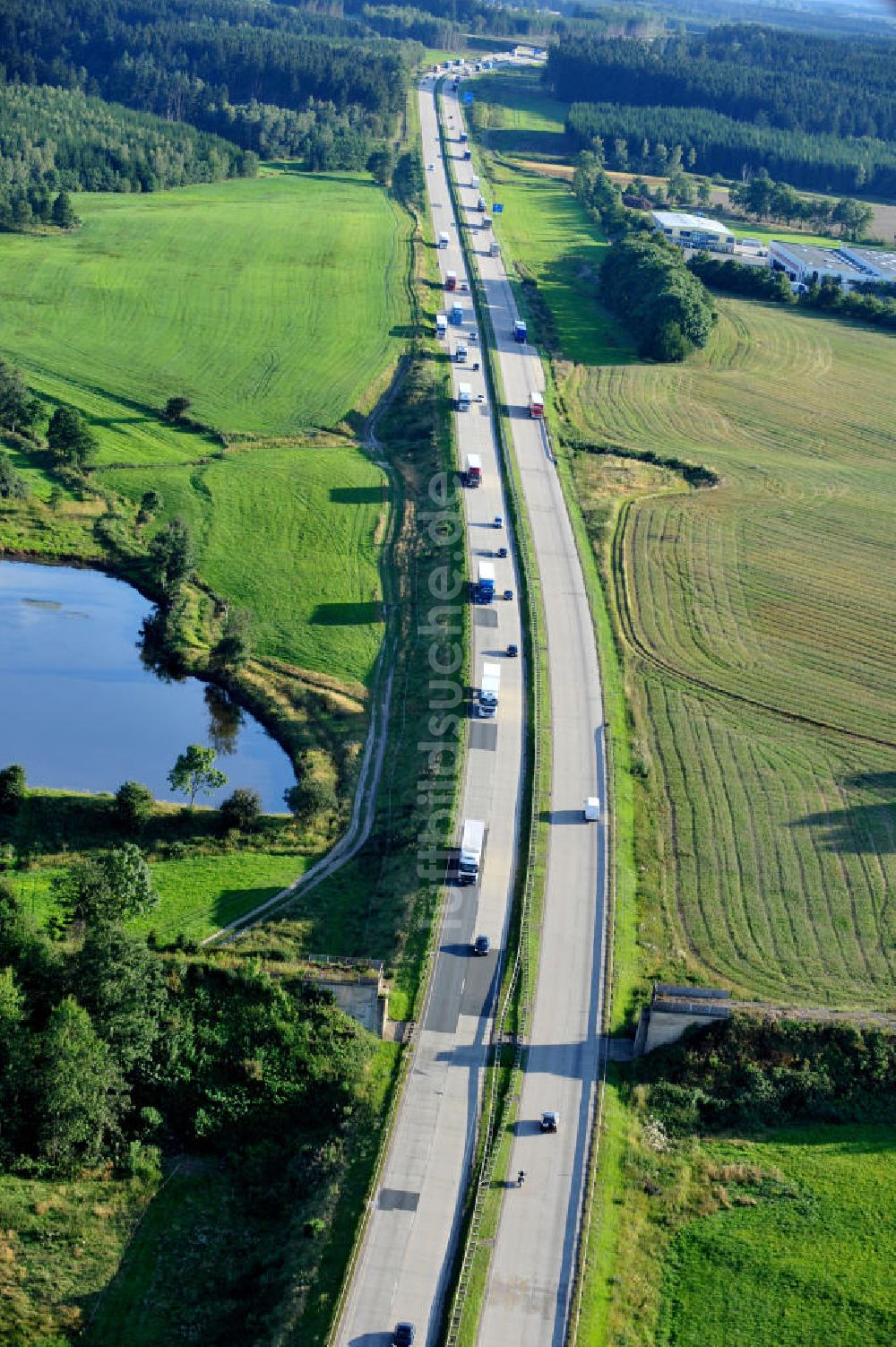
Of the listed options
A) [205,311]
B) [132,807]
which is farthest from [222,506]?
[205,311]

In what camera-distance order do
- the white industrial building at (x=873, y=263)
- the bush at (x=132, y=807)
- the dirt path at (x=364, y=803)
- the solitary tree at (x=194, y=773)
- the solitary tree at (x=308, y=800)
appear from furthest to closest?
1. the white industrial building at (x=873, y=263)
2. the solitary tree at (x=194, y=773)
3. the solitary tree at (x=308, y=800)
4. the bush at (x=132, y=807)
5. the dirt path at (x=364, y=803)

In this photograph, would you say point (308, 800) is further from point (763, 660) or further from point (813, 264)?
point (813, 264)

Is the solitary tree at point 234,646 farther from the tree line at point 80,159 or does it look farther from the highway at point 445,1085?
the tree line at point 80,159

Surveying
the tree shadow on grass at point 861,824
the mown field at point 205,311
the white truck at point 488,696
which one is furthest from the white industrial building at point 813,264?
the white truck at point 488,696

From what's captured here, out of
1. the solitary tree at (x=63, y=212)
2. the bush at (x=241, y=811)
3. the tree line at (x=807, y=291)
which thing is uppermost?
the tree line at (x=807, y=291)

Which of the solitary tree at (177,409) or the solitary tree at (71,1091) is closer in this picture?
the solitary tree at (71,1091)

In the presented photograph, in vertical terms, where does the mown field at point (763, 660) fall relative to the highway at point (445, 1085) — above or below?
above

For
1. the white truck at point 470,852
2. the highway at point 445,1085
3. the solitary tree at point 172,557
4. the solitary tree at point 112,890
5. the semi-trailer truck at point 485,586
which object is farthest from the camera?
the solitary tree at point 172,557
